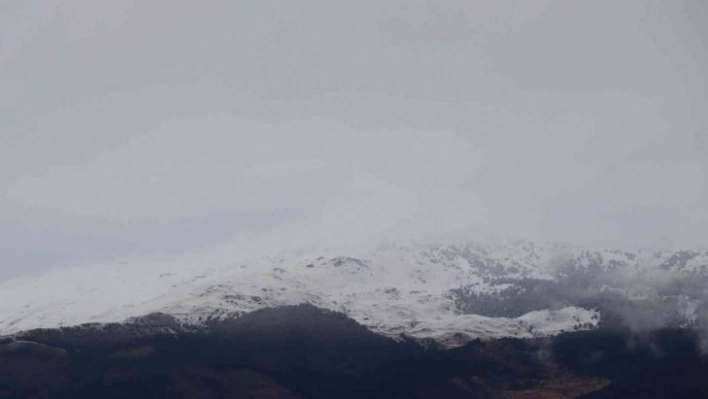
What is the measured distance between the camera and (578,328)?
19750 centimetres

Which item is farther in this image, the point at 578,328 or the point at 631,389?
the point at 578,328

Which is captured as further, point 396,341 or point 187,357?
point 396,341

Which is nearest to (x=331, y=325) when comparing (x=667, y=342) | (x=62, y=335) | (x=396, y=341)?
(x=396, y=341)

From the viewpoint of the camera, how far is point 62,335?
188 metres

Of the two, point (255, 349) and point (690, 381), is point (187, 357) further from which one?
point (690, 381)

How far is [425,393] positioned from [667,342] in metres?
52.7

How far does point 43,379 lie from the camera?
587ft

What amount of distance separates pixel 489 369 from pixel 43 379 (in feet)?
290

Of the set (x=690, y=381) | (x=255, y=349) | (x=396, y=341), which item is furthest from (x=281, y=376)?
(x=690, y=381)

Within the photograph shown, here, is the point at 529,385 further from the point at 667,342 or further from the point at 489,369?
the point at 667,342

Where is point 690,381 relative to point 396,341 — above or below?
below

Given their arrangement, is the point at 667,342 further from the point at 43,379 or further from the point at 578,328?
the point at 43,379

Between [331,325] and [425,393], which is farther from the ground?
[331,325]

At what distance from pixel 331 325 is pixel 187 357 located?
105ft
